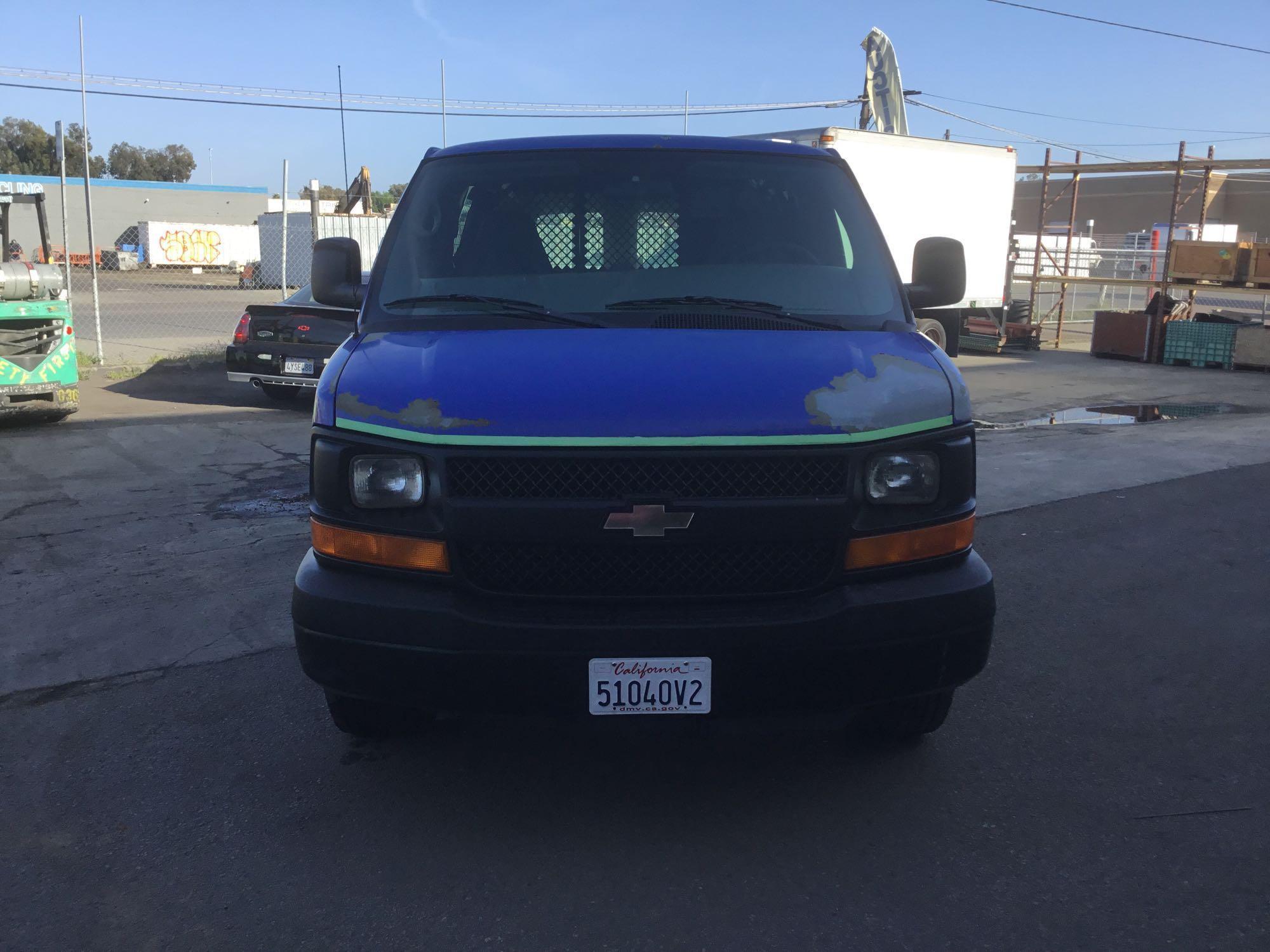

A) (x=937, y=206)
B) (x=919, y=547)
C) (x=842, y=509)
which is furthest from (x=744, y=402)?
(x=937, y=206)

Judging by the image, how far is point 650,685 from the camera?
2961 millimetres

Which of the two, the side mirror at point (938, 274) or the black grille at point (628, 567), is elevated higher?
the side mirror at point (938, 274)

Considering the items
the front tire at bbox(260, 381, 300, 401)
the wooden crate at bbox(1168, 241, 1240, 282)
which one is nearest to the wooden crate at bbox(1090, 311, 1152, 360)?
the wooden crate at bbox(1168, 241, 1240, 282)

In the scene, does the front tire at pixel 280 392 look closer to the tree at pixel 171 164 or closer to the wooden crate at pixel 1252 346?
the wooden crate at pixel 1252 346

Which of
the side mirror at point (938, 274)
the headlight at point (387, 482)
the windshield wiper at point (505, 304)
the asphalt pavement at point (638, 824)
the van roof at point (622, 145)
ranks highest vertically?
the van roof at point (622, 145)

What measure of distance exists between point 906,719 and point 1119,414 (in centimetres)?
1064

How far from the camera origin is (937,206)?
18.5 meters

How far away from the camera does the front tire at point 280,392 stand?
41.0ft

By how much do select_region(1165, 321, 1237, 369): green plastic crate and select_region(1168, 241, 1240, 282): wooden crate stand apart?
2.70 ft

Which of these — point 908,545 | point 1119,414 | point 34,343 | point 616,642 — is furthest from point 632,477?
point 1119,414

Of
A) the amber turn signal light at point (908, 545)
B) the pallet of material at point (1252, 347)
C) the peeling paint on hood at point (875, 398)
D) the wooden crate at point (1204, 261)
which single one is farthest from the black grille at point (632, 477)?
the wooden crate at point (1204, 261)

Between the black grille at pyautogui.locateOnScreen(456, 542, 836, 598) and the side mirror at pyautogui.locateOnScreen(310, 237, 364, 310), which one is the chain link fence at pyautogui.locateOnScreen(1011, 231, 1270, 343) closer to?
the side mirror at pyautogui.locateOnScreen(310, 237, 364, 310)

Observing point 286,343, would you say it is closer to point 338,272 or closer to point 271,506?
point 271,506

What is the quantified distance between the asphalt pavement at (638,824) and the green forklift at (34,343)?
6.87 m
